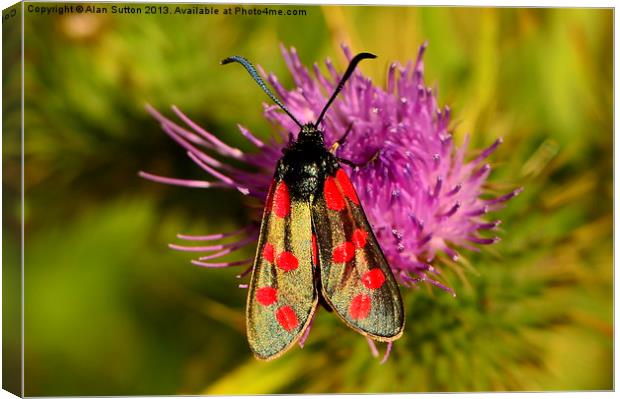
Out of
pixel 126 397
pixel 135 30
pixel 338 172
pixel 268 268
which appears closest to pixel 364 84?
pixel 338 172

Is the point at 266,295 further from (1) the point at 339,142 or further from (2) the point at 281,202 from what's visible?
(1) the point at 339,142

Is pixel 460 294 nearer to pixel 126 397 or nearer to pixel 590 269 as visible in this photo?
pixel 590 269

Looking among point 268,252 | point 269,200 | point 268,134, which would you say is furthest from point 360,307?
point 268,134

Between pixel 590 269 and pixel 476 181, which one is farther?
pixel 590 269

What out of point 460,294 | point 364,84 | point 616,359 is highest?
point 364,84

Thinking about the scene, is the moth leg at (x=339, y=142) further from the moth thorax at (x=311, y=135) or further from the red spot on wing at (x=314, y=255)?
the red spot on wing at (x=314, y=255)

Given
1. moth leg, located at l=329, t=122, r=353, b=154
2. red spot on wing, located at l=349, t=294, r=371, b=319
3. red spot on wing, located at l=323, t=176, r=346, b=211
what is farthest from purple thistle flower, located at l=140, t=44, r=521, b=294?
red spot on wing, located at l=349, t=294, r=371, b=319
